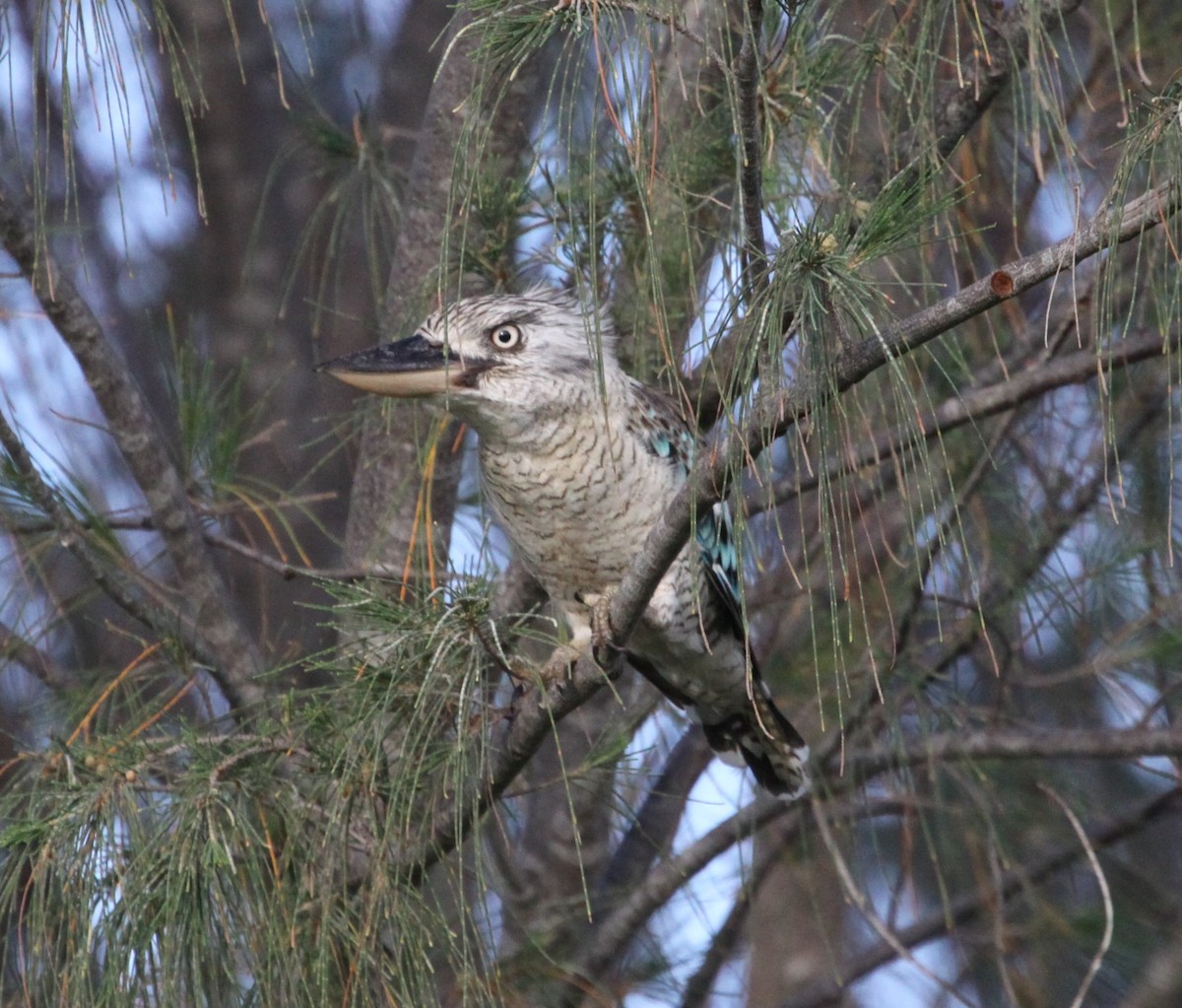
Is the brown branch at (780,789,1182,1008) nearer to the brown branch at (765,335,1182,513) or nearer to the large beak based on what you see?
the brown branch at (765,335,1182,513)

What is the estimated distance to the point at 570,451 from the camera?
3.02m

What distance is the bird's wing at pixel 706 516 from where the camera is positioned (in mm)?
3158

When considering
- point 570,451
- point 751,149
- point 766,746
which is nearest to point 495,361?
point 570,451

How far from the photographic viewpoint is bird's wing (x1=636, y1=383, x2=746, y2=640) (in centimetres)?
316

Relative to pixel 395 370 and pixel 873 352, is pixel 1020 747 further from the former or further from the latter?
pixel 873 352

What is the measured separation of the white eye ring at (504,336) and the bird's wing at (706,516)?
322mm

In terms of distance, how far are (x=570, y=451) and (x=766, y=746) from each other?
3.19 feet

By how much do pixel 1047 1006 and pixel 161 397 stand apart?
4.13 metres

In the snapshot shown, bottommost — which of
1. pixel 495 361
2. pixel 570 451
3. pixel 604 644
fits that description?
pixel 604 644

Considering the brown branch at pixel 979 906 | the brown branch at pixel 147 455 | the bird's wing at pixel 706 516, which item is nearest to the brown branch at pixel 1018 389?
the bird's wing at pixel 706 516

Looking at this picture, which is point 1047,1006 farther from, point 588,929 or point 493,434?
point 493,434

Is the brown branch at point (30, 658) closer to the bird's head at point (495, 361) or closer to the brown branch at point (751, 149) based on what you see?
the bird's head at point (495, 361)

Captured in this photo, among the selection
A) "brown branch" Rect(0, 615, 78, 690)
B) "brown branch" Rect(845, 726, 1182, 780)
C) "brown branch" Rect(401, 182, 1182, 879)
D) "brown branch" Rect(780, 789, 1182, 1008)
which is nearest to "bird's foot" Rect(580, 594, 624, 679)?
"brown branch" Rect(401, 182, 1182, 879)

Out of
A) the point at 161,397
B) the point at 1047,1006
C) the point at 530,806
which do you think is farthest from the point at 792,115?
the point at 161,397
